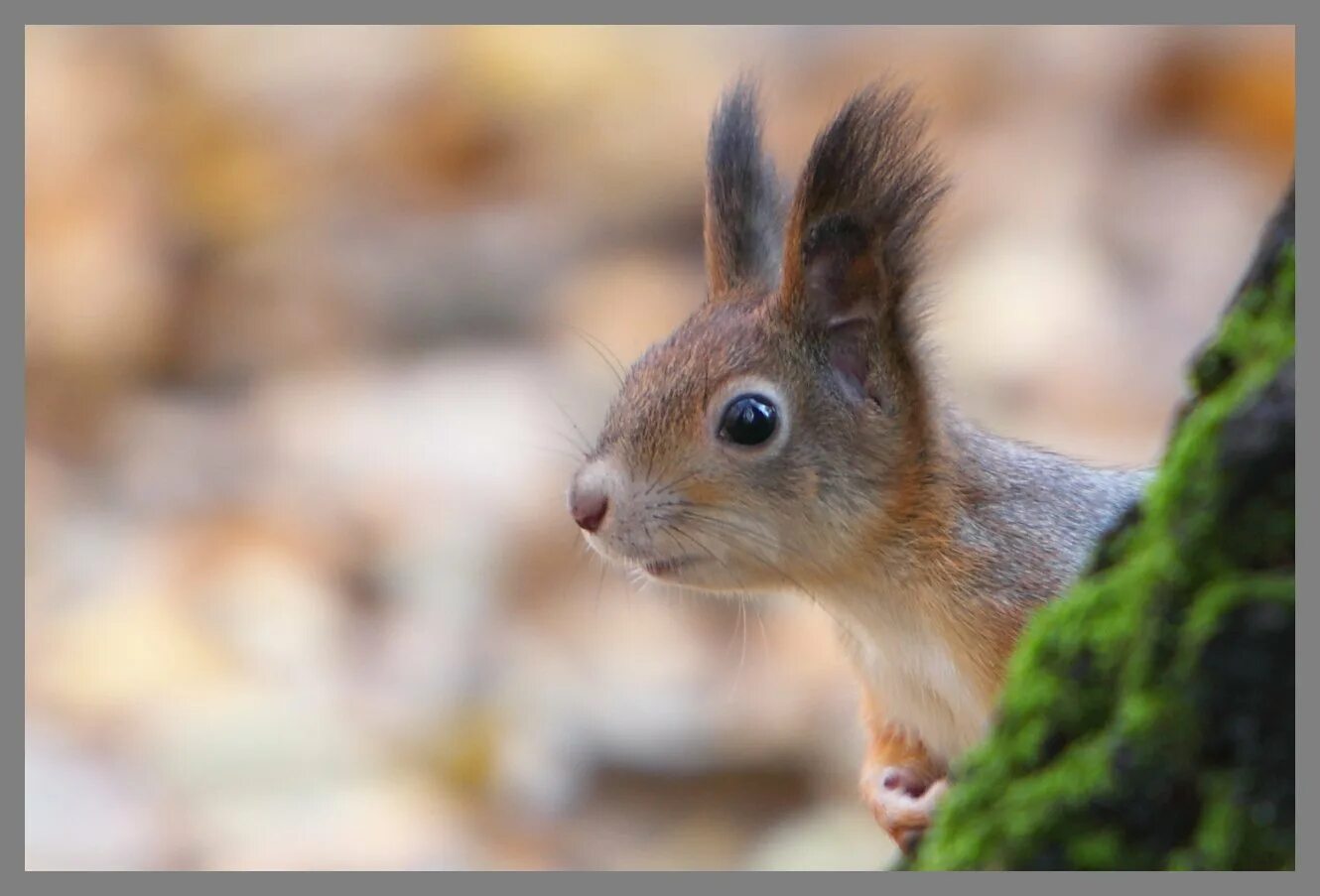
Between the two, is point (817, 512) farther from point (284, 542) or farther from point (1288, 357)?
point (284, 542)

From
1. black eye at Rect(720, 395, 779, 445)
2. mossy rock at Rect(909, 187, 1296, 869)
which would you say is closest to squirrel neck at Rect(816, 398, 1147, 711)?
black eye at Rect(720, 395, 779, 445)

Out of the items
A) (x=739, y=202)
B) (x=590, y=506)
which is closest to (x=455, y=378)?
(x=739, y=202)

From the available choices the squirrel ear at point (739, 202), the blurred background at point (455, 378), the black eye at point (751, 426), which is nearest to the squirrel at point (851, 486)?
the black eye at point (751, 426)

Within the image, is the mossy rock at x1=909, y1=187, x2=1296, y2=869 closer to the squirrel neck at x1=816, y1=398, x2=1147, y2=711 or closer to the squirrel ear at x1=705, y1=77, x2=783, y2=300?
the squirrel neck at x1=816, y1=398, x2=1147, y2=711

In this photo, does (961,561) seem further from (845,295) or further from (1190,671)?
(1190,671)

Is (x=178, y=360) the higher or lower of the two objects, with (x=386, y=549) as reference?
higher

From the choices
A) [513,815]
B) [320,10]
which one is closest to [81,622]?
[513,815]
